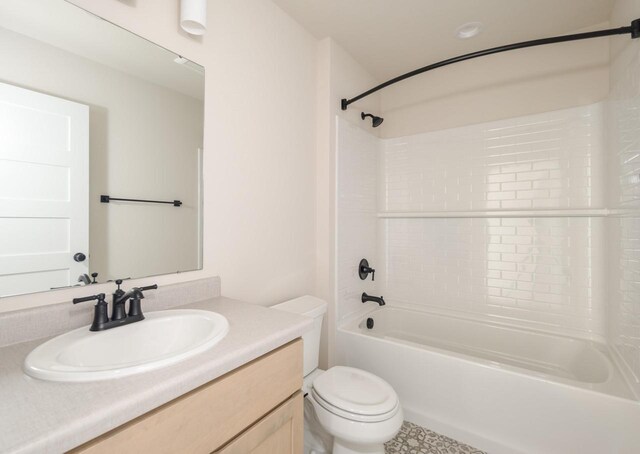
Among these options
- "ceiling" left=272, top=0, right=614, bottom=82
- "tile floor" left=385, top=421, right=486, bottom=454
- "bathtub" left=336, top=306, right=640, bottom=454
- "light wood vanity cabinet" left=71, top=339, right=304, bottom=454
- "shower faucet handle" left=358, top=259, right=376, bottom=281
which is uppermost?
"ceiling" left=272, top=0, right=614, bottom=82

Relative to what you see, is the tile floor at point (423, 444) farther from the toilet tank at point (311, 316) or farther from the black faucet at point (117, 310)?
the black faucet at point (117, 310)

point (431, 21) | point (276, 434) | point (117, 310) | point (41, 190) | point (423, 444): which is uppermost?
point (431, 21)

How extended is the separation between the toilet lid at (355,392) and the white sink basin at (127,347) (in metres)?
0.76

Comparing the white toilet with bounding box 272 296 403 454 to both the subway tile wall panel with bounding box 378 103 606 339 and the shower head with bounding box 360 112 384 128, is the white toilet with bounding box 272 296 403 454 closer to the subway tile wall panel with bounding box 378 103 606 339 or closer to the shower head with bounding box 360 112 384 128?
the subway tile wall panel with bounding box 378 103 606 339

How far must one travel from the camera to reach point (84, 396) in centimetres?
57

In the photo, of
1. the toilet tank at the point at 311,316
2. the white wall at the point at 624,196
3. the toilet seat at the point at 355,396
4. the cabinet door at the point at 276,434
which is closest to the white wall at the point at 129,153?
the toilet tank at the point at 311,316

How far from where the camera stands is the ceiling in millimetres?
1728

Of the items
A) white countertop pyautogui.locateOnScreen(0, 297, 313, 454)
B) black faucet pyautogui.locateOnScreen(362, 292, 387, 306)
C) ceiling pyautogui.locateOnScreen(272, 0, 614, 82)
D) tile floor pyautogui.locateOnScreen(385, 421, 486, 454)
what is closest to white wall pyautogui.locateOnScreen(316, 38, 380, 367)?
ceiling pyautogui.locateOnScreen(272, 0, 614, 82)

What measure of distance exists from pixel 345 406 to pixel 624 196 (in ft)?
5.98

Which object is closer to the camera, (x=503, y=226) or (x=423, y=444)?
(x=423, y=444)

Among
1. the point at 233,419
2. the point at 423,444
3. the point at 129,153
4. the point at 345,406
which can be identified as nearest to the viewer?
the point at 233,419

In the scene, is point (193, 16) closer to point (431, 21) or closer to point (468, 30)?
point (431, 21)

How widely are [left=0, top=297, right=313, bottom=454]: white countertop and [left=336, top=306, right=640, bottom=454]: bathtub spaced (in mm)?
1284

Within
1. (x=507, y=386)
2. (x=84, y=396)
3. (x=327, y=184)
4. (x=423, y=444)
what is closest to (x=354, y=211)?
(x=327, y=184)
